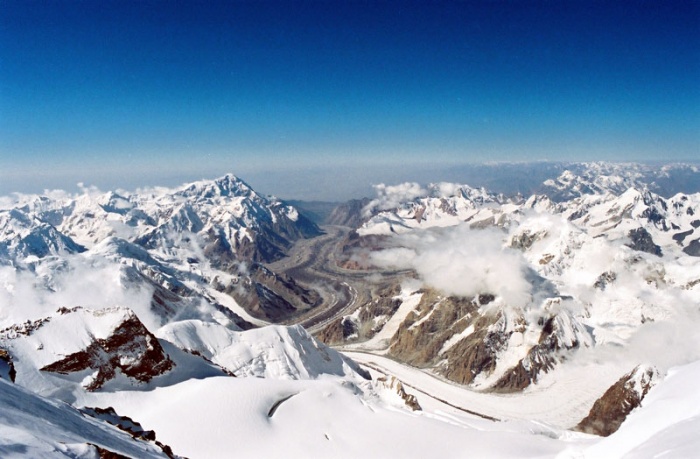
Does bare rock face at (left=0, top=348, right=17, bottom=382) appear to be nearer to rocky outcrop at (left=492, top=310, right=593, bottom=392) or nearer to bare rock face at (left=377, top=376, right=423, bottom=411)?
bare rock face at (left=377, top=376, right=423, bottom=411)

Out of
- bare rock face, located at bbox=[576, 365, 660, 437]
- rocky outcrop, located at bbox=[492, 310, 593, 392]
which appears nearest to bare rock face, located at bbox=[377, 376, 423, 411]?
bare rock face, located at bbox=[576, 365, 660, 437]

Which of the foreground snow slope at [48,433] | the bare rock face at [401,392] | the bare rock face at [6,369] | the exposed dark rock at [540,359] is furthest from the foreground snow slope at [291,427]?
the exposed dark rock at [540,359]

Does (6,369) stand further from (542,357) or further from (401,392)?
(542,357)

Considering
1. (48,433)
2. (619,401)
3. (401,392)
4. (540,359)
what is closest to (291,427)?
(401,392)

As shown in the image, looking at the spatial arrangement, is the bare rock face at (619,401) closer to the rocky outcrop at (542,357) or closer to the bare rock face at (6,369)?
the rocky outcrop at (542,357)

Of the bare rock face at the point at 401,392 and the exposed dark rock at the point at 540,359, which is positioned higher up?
the bare rock face at the point at 401,392

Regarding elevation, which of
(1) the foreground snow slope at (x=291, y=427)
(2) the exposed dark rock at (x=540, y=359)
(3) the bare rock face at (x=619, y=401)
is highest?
(1) the foreground snow slope at (x=291, y=427)
